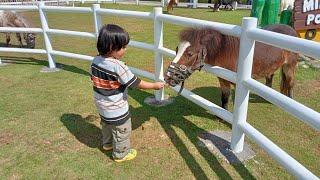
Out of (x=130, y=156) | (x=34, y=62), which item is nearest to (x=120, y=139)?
(x=130, y=156)

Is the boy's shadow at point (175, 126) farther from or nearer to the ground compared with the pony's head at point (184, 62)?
nearer to the ground

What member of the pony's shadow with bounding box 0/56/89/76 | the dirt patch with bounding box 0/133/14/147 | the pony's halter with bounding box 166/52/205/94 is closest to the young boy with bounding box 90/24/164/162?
the pony's halter with bounding box 166/52/205/94

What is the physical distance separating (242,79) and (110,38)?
133 centimetres

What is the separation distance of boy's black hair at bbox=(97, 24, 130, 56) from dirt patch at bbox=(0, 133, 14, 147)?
5.95 ft

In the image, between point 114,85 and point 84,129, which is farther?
point 84,129

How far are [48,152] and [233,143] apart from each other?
2073 millimetres

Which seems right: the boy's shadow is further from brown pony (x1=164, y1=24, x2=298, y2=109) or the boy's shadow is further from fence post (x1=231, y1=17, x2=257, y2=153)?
brown pony (x1=164, y1=24, x2=298, y2=109)

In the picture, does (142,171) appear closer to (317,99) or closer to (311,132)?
(311,132)

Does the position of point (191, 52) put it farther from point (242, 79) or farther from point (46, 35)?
point (46, 35)

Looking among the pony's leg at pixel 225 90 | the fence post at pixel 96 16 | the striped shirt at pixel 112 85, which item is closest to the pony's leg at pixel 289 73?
the pony's leg at pixel 225 90

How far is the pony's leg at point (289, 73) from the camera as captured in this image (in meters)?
4.56

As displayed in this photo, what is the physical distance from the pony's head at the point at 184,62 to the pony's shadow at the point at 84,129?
1.12 metres

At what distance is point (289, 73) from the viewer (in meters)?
4.67

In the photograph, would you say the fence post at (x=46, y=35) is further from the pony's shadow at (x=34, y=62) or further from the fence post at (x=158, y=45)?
the fence post at (x=158, y=45)
